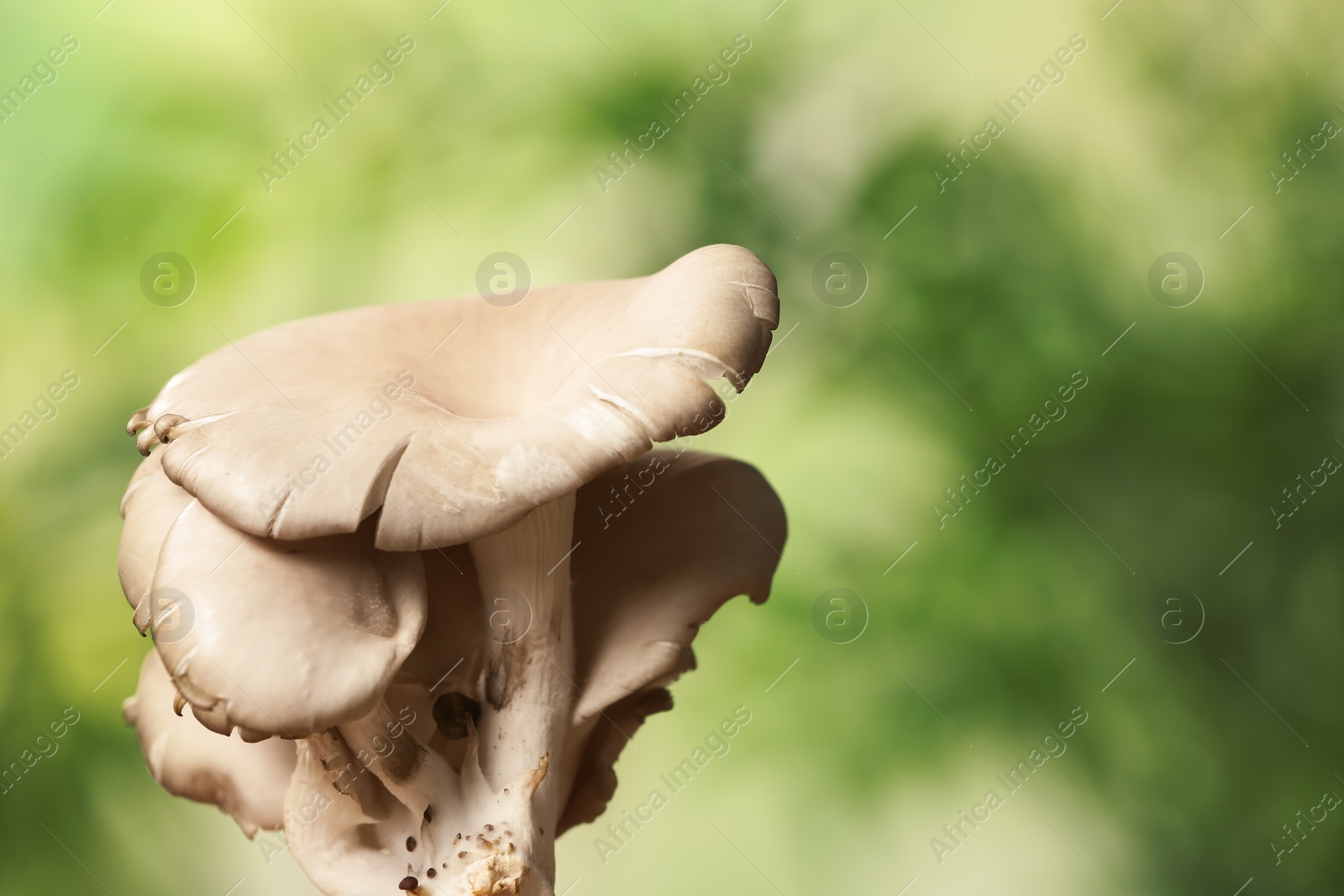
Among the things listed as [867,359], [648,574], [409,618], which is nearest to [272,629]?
[409,618]

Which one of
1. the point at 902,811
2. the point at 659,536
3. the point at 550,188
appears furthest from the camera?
the point at 550,188

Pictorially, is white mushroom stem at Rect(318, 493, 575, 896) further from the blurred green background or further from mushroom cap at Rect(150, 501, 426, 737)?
the blurred green background

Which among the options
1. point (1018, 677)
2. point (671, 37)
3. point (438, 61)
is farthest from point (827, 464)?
point (438, 61)

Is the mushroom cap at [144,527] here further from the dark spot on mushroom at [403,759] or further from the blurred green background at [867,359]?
the blurred green background at [867,359]

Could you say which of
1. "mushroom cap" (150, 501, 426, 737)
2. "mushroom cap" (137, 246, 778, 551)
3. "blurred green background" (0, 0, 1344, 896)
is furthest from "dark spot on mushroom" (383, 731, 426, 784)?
"blurred green background" (0, 0, 1344, 896)

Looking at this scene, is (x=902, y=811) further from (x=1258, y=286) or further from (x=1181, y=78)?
(x=1181, y=78)

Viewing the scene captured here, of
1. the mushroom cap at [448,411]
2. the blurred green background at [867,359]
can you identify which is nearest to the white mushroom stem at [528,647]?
the mushroom cap at [448,411]

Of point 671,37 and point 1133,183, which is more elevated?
point 671,37
